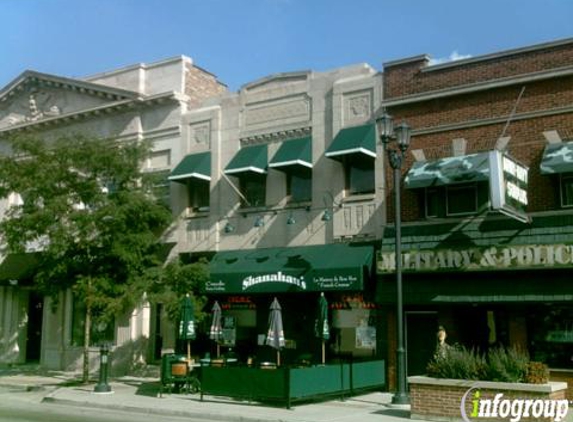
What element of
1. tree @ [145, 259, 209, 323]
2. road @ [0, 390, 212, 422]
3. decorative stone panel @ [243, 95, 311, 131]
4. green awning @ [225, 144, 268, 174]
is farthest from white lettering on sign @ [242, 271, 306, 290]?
road @ [0, 390, 212, 422]

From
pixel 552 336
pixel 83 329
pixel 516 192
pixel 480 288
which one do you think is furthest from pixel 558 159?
pixel 83 329

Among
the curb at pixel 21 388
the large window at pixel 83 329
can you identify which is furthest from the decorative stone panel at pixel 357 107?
the curb at pixel 21 388

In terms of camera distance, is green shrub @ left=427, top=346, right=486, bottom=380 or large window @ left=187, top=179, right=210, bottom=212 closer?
green shrub @ left=427, top=346, right=486, bottom=380

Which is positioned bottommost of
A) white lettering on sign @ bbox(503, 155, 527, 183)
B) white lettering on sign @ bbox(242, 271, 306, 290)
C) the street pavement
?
the street pavement

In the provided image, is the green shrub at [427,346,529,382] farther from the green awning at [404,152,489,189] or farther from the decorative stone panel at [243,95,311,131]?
the decorative stone panel at [243,95,311,131]

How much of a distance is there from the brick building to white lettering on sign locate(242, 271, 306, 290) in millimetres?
2350

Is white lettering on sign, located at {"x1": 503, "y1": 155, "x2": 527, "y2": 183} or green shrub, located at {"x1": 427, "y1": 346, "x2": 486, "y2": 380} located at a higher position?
white lettering on sign, located at {"x1": 503, "y1": 155, "x2": 527, "y2": 183}

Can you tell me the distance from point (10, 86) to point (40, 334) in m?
10.2

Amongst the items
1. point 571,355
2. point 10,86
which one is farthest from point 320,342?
point 10,86

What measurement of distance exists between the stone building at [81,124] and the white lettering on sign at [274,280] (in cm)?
507

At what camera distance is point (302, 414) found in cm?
1614

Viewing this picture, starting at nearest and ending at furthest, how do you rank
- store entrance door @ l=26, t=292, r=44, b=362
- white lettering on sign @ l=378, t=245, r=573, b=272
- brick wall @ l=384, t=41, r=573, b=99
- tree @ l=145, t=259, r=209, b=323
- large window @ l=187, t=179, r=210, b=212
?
white lettering on sign @ l=378, t=245, r=573, b=272 < brick wall @ l=384, t=41, r=573, b=99 < tree @ l=145, t=259, r=209, b=323 < large window @ l=187, t=179, r=210, b=212 < store entrance door @ l=26, t=292, r=44, b=362

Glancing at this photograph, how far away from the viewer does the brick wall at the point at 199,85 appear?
2664 cm

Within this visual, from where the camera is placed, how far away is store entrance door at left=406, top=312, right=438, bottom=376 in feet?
66.8
